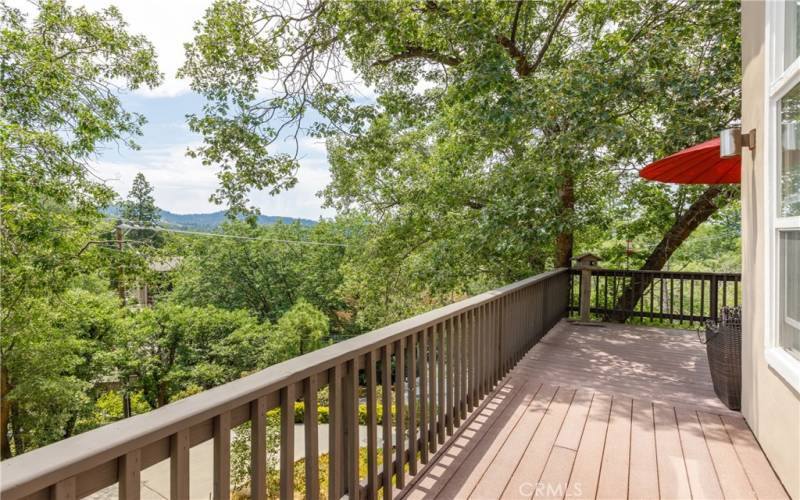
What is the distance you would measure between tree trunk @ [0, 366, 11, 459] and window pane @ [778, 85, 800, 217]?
16211 mm

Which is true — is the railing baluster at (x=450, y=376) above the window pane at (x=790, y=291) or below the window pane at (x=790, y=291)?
below

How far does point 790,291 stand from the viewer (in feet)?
7.18

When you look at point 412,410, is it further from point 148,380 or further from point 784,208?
point 148,380

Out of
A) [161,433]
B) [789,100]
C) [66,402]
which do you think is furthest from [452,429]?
[66,402]

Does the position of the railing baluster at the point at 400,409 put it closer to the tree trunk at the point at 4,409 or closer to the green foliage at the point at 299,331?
the tree trunk at the point at 4,409

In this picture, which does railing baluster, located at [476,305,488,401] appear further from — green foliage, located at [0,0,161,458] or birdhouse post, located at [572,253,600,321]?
green foliage, located at [0,0,161,458]

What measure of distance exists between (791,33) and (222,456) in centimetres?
307

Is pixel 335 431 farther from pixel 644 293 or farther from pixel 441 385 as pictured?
pixel 644 293

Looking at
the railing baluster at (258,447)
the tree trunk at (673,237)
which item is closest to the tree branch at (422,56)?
the tree trunk at (673,237)

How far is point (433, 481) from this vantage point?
238cm

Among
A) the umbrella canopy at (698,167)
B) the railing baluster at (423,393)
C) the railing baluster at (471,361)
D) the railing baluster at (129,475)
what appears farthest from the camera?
the umbrella canopy at (698,167)

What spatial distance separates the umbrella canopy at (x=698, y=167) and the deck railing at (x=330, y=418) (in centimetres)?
179

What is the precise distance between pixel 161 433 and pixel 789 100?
297 centimetres

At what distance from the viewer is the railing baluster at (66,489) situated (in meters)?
0.86
